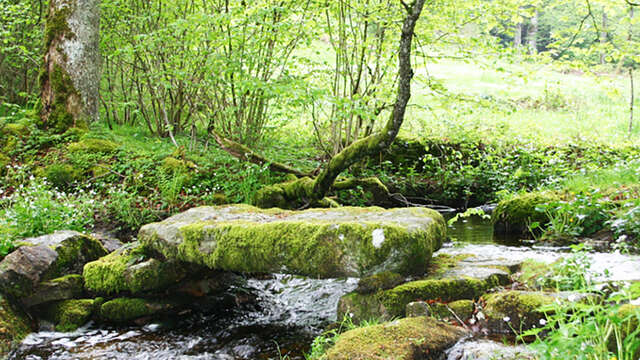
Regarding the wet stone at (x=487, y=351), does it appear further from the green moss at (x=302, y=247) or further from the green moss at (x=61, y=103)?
the green moss at (x=61, y=103)

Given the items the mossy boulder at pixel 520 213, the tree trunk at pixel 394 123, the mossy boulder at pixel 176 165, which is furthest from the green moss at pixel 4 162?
the mossy boulder at pixel 520 213

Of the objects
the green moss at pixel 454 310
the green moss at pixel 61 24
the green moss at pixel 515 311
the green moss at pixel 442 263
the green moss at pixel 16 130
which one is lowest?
the green moss at pixel 442 263

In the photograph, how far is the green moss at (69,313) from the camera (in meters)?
4.58

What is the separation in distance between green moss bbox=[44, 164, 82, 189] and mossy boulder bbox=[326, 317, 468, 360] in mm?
7330

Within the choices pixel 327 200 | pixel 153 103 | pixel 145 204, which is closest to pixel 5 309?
pixel 145 204

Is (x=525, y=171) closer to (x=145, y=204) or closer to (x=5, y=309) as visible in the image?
(x=145, y=204)

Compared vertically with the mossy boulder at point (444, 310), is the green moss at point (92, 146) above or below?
above

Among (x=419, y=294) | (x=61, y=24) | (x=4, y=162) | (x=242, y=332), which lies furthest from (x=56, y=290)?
(x=61, y=24)

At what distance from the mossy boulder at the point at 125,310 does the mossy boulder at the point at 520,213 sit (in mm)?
5825

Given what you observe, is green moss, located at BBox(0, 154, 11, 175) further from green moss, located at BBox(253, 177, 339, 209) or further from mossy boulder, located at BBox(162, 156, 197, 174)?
green moss, located at BBox(253, 177, 339, 209)

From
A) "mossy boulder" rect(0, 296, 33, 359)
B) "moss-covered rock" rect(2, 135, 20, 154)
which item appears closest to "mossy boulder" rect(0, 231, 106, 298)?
"mossy boulder" rect(0, 296, 33, 359)

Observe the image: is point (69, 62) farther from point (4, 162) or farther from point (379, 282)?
point (379, 282)

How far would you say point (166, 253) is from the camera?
4.82 m

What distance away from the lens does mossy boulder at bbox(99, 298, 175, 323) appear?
4801 millimetres
